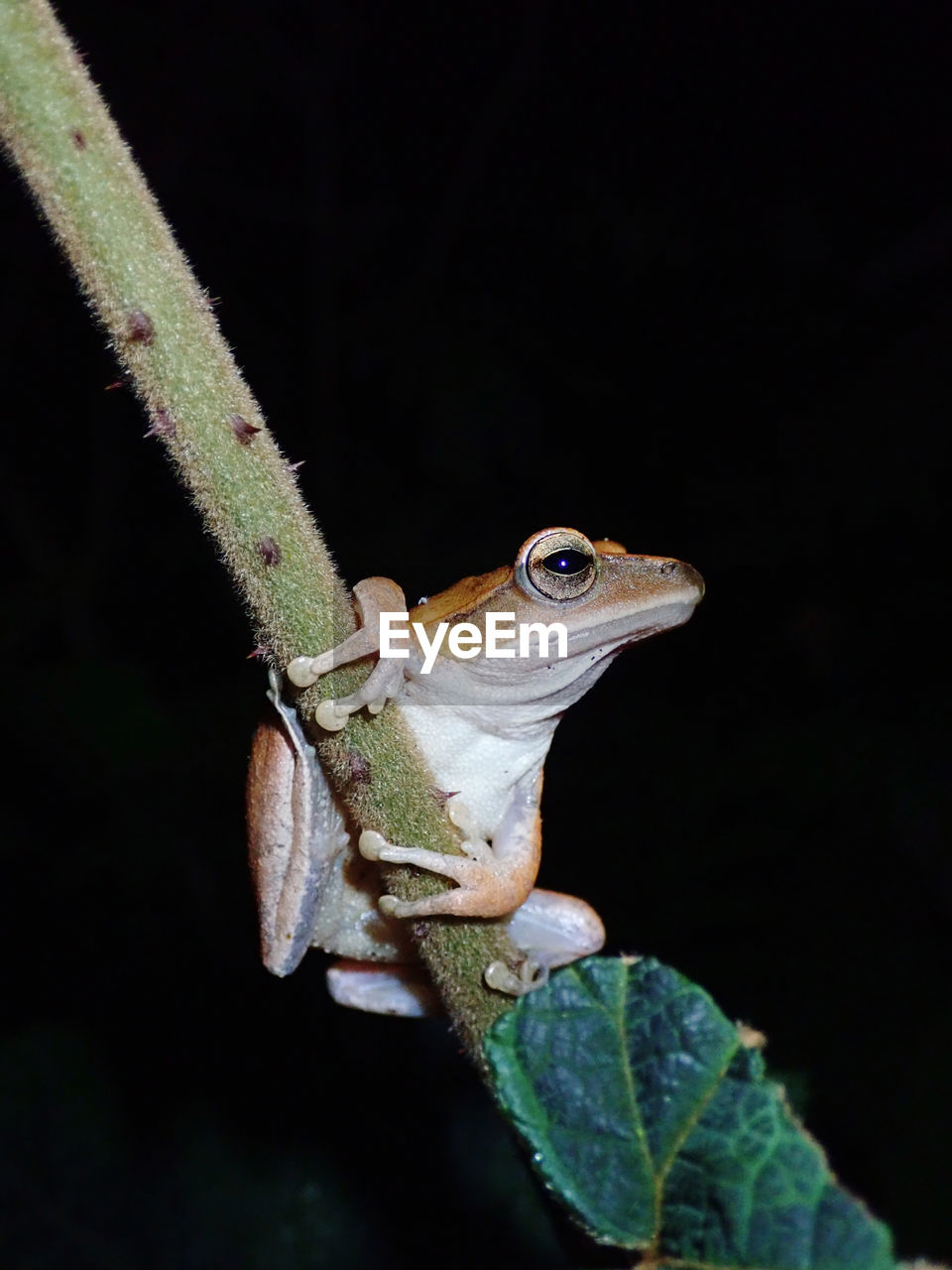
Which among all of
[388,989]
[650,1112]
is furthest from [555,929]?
[650,1112]

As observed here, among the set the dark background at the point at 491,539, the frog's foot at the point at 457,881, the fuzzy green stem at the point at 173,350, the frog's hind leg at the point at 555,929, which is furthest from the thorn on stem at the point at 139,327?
the dark background at the point at 491,539

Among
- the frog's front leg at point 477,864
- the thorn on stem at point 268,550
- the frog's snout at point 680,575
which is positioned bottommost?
the frog's front leg at point 477,864

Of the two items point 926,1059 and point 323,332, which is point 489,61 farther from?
point 926,1059

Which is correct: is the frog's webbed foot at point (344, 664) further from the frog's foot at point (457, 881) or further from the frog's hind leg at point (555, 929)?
the frog's hind leg at point (555, 929)

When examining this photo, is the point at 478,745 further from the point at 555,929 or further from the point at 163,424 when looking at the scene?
the point at 163,424

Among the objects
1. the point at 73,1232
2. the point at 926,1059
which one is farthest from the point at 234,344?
the point at 926,1059

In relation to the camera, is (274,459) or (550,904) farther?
(550,904)
